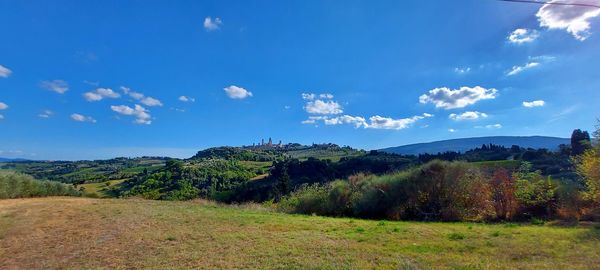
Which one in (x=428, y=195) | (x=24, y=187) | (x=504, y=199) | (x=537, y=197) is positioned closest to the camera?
(x=537, y=197)

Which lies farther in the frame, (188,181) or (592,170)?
(188,181)

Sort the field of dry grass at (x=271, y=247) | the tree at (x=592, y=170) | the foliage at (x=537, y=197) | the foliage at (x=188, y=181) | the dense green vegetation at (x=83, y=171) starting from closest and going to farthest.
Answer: the field of dry grass at (x=271, y=247), the tree at (x=592, y=170), the foliage at (x=537, y=197), the foliage at (x=188, y=181), the dense green vegetation at (x=83, y=171)

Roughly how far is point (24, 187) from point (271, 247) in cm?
2581

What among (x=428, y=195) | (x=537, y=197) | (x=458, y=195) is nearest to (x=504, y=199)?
(x=537, y=197)

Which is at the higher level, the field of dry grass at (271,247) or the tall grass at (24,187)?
the tall grass at (24,187)

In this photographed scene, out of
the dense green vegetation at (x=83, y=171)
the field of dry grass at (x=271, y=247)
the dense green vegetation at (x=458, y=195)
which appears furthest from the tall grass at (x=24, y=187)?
the dense green vegetation at (x=83, y=171)

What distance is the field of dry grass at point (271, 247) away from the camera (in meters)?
7.75

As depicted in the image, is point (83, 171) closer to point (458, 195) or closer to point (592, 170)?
point (458, 195)

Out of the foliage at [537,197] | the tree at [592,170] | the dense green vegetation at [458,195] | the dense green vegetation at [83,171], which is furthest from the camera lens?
the dense green vegetation at [83,171]

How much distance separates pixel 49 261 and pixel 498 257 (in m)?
11.1

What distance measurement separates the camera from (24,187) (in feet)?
84.1

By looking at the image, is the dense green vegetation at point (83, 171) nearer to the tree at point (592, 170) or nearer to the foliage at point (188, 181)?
the foliage at point (188, 181)

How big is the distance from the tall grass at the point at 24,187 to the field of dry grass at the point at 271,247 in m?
12.9

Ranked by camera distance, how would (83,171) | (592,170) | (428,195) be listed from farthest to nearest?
(83,171) < (428,195) < (592,170)
